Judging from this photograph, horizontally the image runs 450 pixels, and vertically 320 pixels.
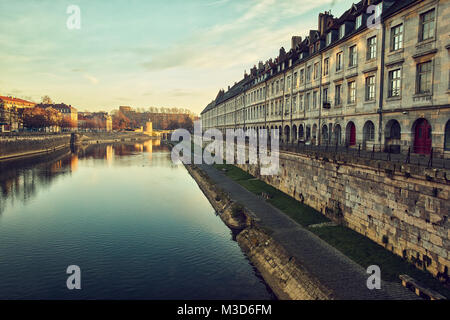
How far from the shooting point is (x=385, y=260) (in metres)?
12.8

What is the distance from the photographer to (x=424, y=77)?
59.5 ft

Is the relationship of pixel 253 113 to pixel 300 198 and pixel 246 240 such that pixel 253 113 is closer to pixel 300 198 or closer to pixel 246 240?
pixel 300 198

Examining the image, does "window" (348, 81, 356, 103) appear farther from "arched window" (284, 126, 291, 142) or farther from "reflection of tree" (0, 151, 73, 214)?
"reflection of tree" (0, 151, 73, 214)

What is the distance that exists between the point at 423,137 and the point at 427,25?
22.1 ft

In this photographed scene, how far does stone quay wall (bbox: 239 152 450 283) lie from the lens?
1099 cm

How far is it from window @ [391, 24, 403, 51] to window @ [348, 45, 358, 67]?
436 cm

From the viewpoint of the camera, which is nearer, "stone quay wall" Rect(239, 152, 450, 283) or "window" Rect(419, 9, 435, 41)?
"stone quay wall" Rect(239, 152, 450, 283)

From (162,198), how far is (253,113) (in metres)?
30.1

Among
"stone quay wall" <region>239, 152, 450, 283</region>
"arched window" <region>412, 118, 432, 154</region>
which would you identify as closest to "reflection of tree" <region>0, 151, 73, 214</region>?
"stone quay wall" <region>239, 152, 450, 283</region>

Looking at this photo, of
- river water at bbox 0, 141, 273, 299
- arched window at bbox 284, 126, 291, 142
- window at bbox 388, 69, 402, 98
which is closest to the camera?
river water at bbox 0, 141, 273, 299

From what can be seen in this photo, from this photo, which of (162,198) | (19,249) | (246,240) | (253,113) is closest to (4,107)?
(253,113)

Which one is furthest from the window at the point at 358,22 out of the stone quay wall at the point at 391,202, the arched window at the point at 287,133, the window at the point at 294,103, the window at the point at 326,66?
the arched window at the point at 287,133

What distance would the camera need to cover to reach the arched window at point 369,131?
23.8 m

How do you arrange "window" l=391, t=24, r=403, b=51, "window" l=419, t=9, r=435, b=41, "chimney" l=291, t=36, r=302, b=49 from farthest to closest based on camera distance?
"chimney" l=291, t=36, r=302, b=49 < "window" l=391, t=24, r=403, b=51 < "window" l=419, t=9, r=435, b=41
